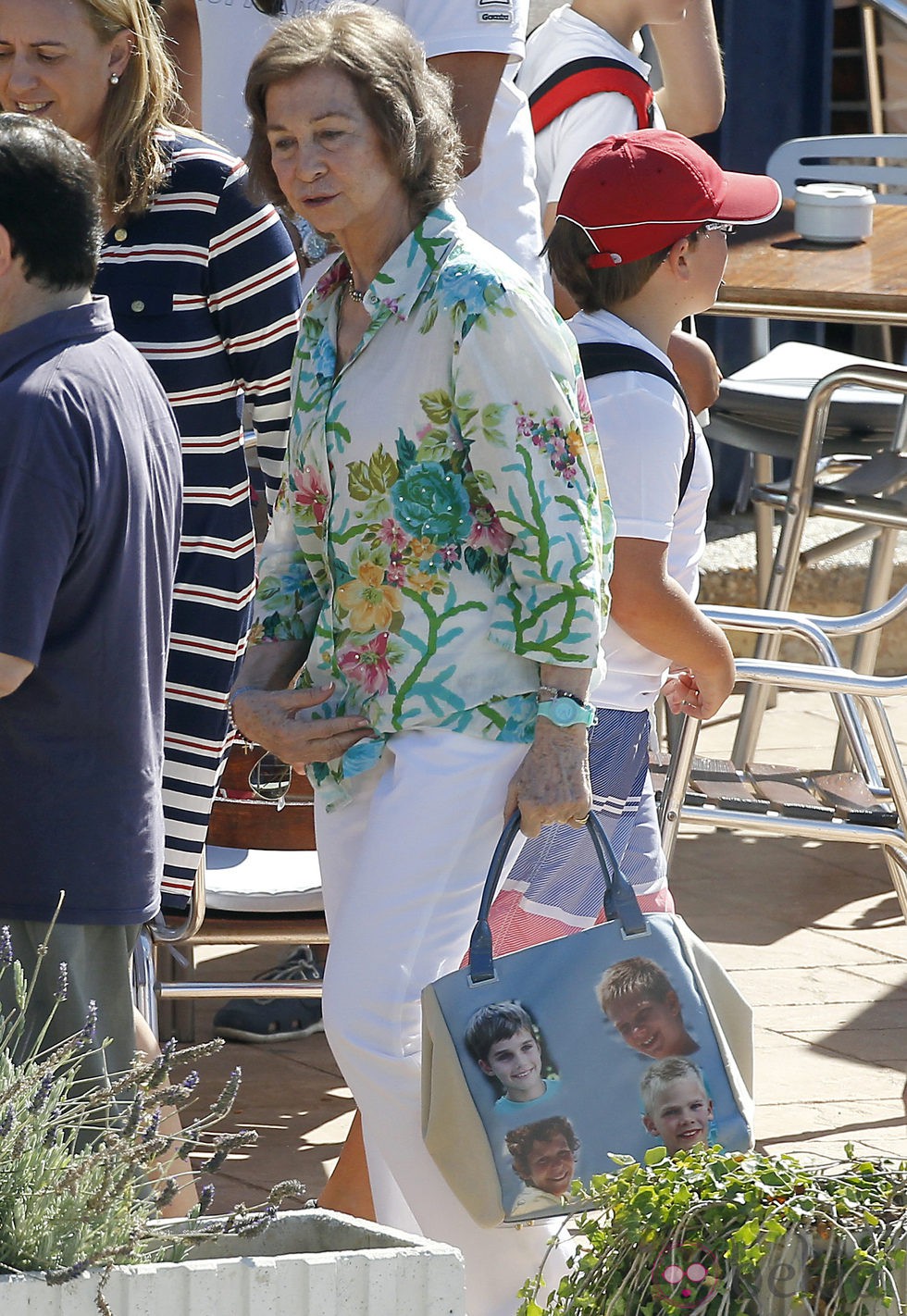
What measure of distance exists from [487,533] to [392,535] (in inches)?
4.7

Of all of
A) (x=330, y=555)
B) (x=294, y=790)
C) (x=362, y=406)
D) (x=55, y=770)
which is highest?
(x=362, y=406)

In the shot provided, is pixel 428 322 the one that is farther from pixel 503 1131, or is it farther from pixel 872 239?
pixel 872 239

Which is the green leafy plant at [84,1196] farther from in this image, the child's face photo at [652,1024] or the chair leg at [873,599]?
the chair leg at [873,599]

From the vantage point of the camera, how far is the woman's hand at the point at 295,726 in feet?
8.86

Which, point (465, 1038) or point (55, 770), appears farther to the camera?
point (55, 770)

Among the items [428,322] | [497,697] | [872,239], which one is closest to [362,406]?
[428,322]

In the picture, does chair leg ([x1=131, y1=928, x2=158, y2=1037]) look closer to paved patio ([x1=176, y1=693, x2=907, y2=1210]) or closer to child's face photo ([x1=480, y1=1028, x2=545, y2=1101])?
paved patio ([x1=176, y1=693, x2=907, y2=1210])

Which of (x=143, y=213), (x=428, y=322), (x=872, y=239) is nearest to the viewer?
(x=428, y=322)

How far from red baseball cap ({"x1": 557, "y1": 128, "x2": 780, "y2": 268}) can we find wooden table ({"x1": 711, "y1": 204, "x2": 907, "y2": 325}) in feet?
7.40

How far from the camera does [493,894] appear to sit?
8.31 feet

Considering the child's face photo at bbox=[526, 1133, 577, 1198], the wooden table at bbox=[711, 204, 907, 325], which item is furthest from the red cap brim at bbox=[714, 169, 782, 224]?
the wooden table at bbox=[711, 204, 907, 325]

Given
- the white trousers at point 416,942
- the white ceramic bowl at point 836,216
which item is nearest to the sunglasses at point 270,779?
the white trousers at point 416,942

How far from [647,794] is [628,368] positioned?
0.64m

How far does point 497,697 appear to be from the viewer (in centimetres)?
265
